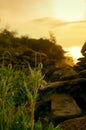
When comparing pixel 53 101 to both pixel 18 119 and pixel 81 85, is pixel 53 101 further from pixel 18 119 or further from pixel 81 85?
pixel 18 119

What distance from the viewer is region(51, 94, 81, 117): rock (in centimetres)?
750

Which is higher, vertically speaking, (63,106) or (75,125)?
(63,106)

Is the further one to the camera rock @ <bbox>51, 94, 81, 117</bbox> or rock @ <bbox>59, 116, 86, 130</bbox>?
rock @ <bbox>51, 94, 81, 117</bbox>

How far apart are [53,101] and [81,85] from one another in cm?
83

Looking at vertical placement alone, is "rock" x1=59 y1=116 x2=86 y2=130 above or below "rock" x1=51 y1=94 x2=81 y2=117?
below

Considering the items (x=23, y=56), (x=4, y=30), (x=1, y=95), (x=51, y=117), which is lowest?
(x=51, y=117)

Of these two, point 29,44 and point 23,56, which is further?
point 29,44

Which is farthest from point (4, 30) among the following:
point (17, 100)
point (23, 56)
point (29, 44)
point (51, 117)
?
point (51, 117)

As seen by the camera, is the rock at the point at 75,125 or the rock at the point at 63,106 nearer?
the rock at the point at 75,125

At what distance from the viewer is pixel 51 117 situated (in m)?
7.58

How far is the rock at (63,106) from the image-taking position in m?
7.50

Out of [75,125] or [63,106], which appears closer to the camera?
[75,125]

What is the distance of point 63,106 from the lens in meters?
7.78

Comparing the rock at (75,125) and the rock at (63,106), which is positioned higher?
the rock at (63,106)
